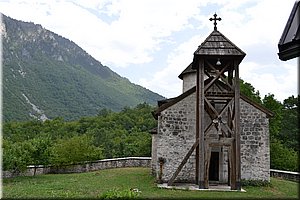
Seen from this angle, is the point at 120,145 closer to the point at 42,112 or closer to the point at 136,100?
the point at 42,112

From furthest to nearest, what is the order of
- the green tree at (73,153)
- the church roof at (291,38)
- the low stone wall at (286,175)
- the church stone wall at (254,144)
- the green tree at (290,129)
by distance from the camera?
the green tree at (290,129) < the green tree at (73,153) < the low stone wall at (286,175) < the church stone wall at (254,144) < the church roof at (291,38)

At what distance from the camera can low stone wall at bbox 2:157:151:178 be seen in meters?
20.1

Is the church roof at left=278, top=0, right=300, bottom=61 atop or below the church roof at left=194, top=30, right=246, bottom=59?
below

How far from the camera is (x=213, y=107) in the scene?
51.6ft

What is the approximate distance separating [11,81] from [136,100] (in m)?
24.4

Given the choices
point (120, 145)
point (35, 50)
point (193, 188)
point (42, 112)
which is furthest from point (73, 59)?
point (193, 188)

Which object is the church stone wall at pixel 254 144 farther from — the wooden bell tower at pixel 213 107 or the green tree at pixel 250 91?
the green tree at pixel 250 91

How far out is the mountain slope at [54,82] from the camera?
61938 mm

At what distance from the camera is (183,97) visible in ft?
A: 57.0

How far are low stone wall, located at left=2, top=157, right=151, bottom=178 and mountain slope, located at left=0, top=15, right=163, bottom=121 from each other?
98.8 feet

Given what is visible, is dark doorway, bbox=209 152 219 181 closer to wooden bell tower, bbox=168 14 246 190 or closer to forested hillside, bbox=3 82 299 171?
wooden bell tower, bbox=168 14 246 190

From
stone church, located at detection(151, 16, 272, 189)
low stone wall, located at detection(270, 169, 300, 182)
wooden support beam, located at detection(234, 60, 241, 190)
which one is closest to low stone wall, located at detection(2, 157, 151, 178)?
stone church, located at detection(151, 16, 272, 189)

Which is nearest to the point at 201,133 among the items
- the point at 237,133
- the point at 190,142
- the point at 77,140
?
the point at 237,133

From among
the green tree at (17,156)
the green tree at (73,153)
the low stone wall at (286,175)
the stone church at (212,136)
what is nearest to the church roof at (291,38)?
the stone church at (212,136)
